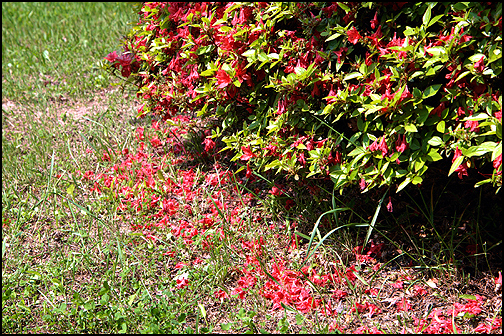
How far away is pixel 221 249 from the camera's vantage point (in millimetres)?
3107

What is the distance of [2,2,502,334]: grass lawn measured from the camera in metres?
2.68

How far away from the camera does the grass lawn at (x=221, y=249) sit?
2.68 metres

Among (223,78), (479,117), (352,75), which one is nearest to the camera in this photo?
(479,117)

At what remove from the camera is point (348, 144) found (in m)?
2.82

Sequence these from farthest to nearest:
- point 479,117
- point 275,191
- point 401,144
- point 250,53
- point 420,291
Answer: point 275,191, point 250,53, point 420,291, point 401,144, point 479,117

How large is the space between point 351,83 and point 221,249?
1.34m

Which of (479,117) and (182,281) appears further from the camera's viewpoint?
(182,281)

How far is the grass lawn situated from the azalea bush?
0.28 m

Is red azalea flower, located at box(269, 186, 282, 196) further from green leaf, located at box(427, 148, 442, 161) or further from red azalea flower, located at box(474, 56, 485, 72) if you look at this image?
red azalea flower, located at box(474, 56, 485, 72)

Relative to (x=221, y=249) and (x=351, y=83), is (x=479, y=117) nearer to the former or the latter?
(x=351, y=83)

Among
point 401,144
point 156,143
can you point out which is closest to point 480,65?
point 401,144

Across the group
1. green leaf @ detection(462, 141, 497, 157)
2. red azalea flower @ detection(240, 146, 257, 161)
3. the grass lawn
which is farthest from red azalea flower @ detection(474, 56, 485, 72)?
red azalea flower @ detection(240, 146, 257, 161)

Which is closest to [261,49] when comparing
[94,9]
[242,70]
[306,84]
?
[242,70]

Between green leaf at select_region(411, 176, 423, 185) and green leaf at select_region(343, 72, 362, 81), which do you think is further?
green leaf at select_region(343, 72, 362, 81)
